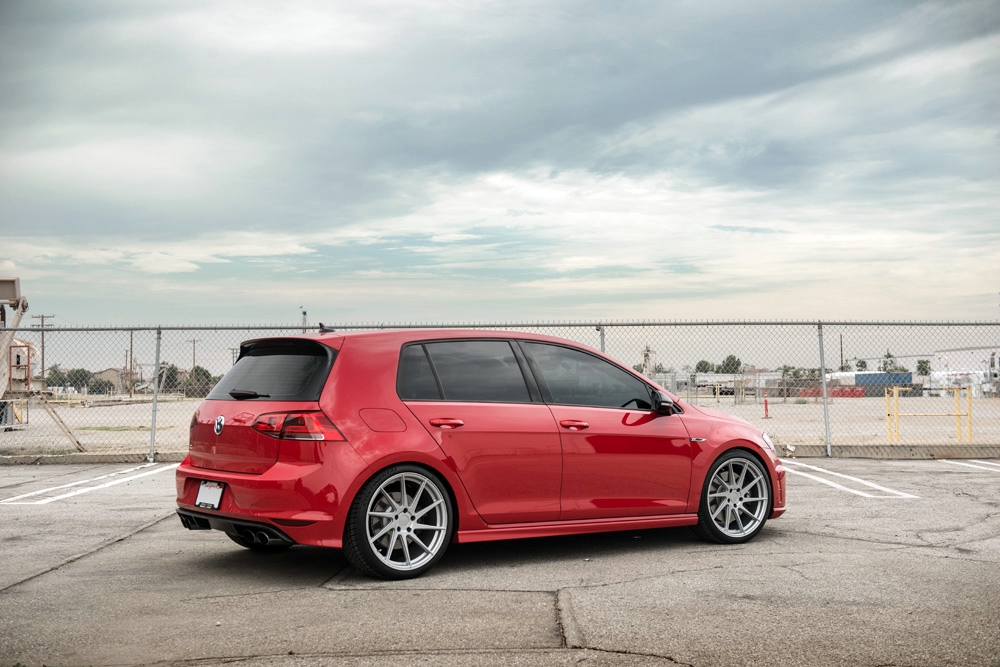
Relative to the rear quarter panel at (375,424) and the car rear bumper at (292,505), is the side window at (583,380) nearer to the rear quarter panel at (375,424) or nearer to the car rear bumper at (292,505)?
the rear quarter panel at (375,424)

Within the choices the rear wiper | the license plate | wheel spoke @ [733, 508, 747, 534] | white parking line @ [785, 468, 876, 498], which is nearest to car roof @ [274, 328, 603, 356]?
the rear wiper

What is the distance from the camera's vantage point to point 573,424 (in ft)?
20.1

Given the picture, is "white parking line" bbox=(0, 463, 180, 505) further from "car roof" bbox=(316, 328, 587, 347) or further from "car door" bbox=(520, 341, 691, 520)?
"car door" bbox=(520, 341, 691, 520)

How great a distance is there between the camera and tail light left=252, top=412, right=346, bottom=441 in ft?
17.4

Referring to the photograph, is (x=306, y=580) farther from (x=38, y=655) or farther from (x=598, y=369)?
(x=598, y=369)

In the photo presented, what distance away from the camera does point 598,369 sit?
6508mm

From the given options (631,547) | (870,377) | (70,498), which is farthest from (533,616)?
(870,377)

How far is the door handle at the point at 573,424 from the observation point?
6.09 m

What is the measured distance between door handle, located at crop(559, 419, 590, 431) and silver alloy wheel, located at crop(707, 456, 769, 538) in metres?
1.16

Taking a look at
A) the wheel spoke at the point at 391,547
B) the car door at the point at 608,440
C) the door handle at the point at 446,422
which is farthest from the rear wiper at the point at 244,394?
the car door at the point at 608,440

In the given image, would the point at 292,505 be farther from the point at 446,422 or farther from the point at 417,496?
the point at 446,422

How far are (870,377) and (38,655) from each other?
1370cm

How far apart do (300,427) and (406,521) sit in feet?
2.82

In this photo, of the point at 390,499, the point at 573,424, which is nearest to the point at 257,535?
the point at 390,499
